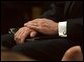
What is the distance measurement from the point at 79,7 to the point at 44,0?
1205mm

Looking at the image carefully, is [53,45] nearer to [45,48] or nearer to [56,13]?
[45,48]

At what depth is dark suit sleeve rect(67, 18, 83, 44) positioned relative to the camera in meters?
1.27

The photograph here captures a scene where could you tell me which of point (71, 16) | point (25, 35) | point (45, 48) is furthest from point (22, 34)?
point (71, 16)

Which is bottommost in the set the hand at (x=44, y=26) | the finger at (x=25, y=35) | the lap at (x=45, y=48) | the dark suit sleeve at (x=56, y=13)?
the lap at (x=45, y=48)

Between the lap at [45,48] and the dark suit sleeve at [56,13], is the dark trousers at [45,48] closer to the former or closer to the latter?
the lap at [45,48]

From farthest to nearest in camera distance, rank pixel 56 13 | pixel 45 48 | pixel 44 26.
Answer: pixel 56 13 < pixel 44 26 < pixel 45 48

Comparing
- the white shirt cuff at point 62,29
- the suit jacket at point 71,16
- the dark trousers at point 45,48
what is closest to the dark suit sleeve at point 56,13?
the suit jacket at point 71,16

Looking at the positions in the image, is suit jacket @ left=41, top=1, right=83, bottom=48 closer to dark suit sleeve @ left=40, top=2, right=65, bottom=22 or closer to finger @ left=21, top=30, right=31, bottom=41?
dark suit sleeve @ left=40, top=2, right=65, bottom=22

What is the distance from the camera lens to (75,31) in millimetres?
1281

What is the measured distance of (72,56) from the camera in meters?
1.06

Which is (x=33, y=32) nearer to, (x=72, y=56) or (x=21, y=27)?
(x=21, y=27)

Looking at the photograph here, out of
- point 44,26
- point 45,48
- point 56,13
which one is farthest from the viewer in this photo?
point 56,13

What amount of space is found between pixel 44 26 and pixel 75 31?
0.17m

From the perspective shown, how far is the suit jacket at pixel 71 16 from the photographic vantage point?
4.20 ft
